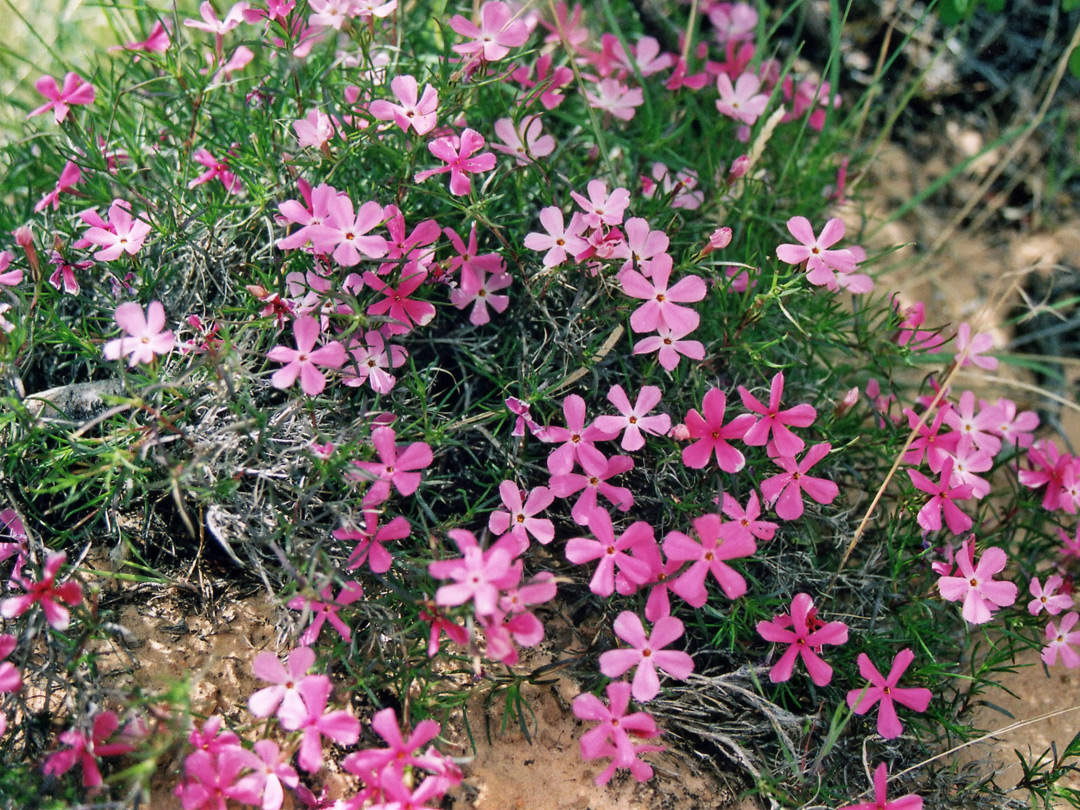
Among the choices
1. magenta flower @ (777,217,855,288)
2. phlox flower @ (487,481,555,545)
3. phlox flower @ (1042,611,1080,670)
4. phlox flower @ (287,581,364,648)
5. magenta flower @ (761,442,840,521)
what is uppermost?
phlox flower @ (287,581,364,648)

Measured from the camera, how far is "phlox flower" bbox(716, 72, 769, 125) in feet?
8.77

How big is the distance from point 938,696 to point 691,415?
1016 millimetres

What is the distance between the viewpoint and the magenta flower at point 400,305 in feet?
6.75

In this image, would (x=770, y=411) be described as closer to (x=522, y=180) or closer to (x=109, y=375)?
(x=522, y=180)

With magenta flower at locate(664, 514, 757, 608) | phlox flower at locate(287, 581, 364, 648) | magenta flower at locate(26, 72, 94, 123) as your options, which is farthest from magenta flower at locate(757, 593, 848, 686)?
magenta flower at locate(26, 72, 94, 123)

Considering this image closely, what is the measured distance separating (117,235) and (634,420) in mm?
1387

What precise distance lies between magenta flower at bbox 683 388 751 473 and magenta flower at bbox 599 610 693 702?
0.38 metres

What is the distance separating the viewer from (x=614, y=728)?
178 centimetres

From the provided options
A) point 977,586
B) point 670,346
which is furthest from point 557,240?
point 977,586

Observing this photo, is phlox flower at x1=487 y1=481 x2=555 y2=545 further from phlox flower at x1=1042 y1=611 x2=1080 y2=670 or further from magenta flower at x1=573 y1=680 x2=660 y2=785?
phlox flower at x1=1042 y1=611 x2=1080 y2=670

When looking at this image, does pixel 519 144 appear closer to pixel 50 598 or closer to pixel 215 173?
pixel 215 173

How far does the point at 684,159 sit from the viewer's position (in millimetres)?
2670

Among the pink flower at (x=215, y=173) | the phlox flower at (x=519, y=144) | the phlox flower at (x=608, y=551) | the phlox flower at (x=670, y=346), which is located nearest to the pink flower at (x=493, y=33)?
the phlox flower at (x=519, y=144)

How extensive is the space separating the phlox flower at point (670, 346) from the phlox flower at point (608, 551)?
406 mm
